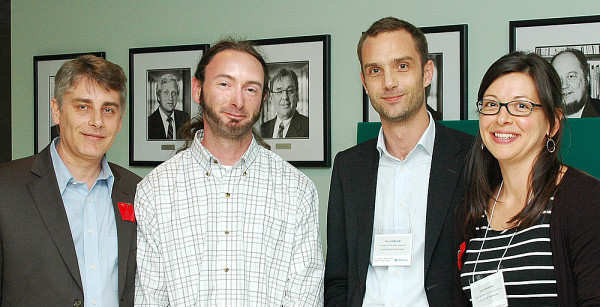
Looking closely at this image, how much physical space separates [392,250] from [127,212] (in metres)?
1.13

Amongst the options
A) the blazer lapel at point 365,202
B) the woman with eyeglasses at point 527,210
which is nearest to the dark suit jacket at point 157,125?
the blazer lapel at point 365,202

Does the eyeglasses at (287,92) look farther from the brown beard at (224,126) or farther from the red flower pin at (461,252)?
the red flower pin at (461,252)

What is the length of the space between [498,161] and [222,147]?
113 centimetres

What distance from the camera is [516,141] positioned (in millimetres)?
1918

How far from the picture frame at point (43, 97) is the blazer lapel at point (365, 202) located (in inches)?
115

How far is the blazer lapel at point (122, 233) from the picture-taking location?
93.4 inches

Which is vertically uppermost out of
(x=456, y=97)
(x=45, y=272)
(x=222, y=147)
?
(x=456, y=97)

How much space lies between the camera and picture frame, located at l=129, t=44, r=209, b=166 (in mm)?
4164

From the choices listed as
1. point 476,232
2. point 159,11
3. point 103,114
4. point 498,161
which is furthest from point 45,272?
point 159,11

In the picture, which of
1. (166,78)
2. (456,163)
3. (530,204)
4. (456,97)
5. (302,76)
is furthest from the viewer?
(166,78)

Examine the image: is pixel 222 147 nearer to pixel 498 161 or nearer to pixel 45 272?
pixel 45 272

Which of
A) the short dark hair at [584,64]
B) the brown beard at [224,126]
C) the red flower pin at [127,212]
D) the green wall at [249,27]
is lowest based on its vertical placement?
the red flower pin at [127,212]

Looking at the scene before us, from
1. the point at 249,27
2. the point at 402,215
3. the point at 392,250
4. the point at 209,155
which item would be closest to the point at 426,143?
the point at 402,215

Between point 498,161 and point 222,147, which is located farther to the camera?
point 222,147
